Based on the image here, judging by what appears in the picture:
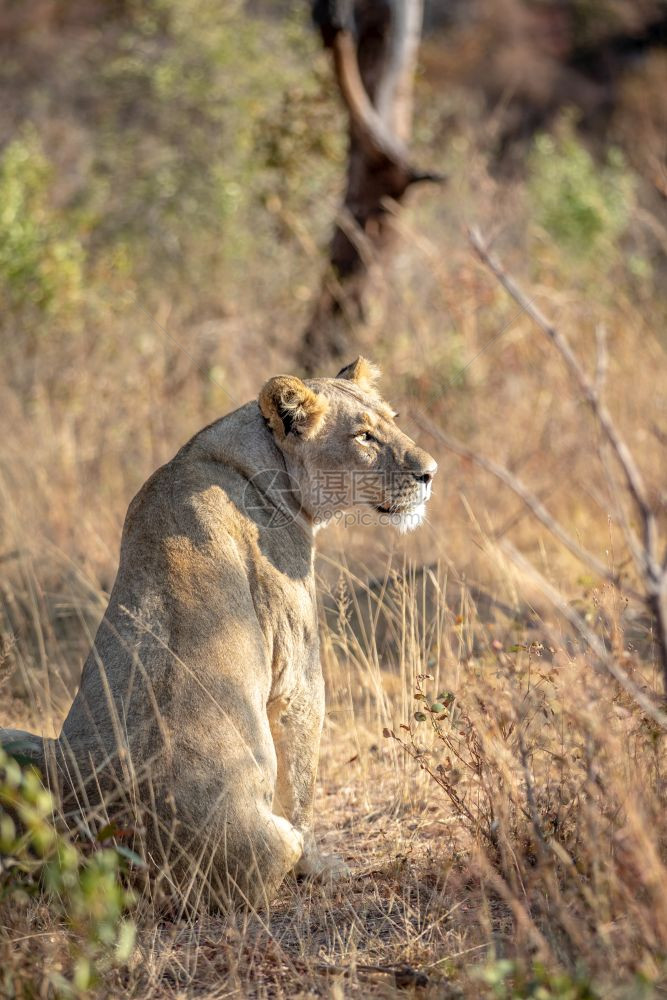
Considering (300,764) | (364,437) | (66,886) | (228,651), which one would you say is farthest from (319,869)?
(364,437)

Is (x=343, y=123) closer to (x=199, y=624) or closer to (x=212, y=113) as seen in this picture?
(x=212, y=113)

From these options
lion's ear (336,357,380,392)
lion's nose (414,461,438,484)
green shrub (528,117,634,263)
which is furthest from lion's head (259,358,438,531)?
green shrub (528,117,634,263)

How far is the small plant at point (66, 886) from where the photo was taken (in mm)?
2652

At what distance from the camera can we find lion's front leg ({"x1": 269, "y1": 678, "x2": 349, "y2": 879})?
13.4ft

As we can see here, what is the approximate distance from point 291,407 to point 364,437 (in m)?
0.36

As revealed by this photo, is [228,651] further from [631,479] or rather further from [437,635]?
[631,479]

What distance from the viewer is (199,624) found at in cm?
380

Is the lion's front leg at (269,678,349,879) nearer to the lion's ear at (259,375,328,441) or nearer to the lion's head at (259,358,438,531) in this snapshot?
the lion's head at (259,358,438,531)

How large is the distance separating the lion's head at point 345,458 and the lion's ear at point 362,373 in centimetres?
33

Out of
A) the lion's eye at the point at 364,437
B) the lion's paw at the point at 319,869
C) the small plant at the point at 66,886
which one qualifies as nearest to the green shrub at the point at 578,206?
the lion's eye at the point at 364,437

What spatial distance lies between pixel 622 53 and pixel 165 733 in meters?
32.8

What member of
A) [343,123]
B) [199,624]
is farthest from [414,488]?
[343,123]

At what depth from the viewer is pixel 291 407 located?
169 inches

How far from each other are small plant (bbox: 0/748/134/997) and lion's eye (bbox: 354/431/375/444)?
1740 mm
